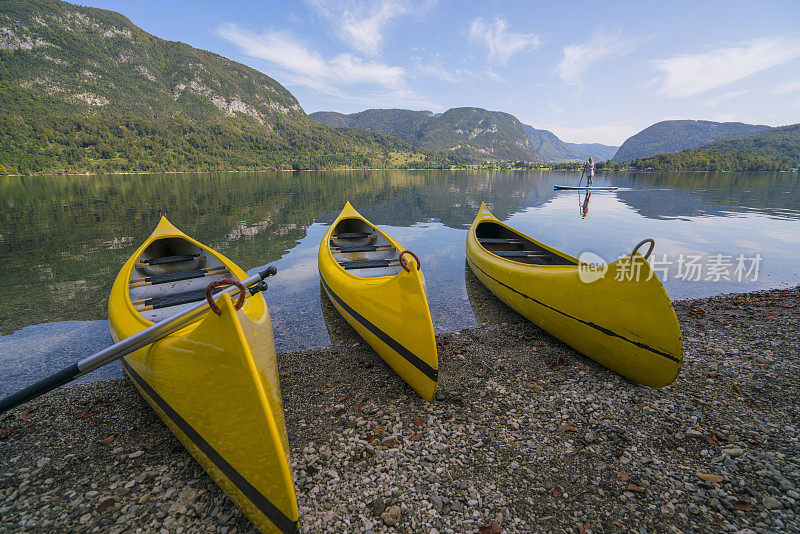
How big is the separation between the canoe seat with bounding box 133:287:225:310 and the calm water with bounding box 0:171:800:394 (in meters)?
1.70

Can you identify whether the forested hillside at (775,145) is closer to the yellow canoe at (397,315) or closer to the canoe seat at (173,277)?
the yellow canoe at (397,315)

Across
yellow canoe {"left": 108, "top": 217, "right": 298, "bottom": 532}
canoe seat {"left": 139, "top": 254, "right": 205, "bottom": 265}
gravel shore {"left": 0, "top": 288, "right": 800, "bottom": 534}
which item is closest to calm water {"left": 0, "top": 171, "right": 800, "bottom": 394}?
canoe seat {"left": 139, "top": 254, "right": 205, "bottom": 265}

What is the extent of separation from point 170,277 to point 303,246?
9129 mm

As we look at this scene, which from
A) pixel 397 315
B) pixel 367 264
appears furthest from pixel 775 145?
pixel 397 315

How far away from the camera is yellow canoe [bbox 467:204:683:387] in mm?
5504

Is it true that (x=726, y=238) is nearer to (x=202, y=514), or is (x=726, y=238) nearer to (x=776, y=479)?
(x=776, y=479)

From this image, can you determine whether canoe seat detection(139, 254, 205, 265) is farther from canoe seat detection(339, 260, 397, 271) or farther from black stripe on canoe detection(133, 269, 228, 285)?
canoe seat detection(339, 260, 397, 271)

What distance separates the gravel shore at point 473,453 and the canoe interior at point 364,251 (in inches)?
147

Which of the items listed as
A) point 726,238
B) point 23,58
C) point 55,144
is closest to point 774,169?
point 726,238

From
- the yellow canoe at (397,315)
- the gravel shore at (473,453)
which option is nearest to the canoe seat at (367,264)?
the yellow canoe at (397,315)

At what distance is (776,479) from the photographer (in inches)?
150

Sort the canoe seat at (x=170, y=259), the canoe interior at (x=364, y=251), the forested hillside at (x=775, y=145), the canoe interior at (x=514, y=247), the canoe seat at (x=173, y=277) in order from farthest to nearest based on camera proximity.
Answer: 1. the forested hillside at (x=775, y=145)
2. the canoe interior at (x=514, y=247)
3. the canoe interior at (x=364, y=251)
4. the canoe seat at (x=170, y=259)
5. the canoe seat at (x=173, y=277)

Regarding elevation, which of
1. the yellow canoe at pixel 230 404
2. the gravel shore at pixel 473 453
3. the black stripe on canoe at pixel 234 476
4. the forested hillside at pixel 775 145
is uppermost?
the forested hillside at pixel 775 145

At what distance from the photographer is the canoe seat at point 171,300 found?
690cm
